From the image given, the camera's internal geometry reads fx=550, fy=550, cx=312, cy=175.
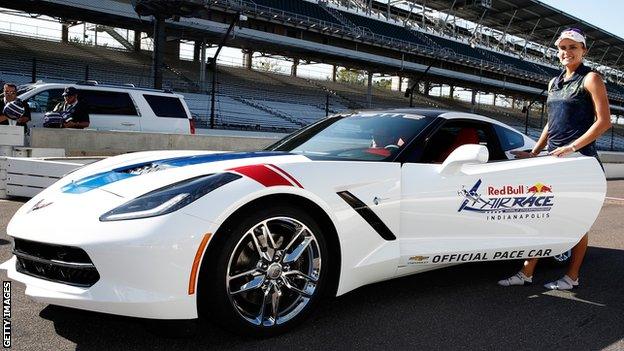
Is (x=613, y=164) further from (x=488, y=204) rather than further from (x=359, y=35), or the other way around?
(x=359, y=35)

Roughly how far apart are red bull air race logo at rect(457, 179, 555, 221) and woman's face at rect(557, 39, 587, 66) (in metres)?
0.94

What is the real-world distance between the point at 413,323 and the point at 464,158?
1.03 m

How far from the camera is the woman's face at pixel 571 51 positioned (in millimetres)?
3906

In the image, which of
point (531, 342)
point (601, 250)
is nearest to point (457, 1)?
point (601, 250)

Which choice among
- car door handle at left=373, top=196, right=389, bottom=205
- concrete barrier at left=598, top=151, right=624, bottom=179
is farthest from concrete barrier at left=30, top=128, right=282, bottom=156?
concrete barrier at left=598, top=151, right=624, bottom=179

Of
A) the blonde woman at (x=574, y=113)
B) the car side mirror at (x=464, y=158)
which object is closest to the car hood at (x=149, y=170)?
the car side mirror at (x=464, y=158)

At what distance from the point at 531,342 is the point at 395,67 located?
38.1 metres

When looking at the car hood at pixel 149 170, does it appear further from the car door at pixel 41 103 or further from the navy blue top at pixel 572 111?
the car door at pixel 41 103

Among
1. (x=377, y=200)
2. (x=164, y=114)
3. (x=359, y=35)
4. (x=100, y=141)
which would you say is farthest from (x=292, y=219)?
(x=359, y=35)

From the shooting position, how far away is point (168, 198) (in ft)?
8.43

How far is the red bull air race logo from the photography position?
3.51m

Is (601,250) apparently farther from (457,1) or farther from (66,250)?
(457,1)

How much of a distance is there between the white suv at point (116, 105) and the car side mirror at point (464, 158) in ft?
27.7

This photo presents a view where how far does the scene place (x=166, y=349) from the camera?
8.75ft
